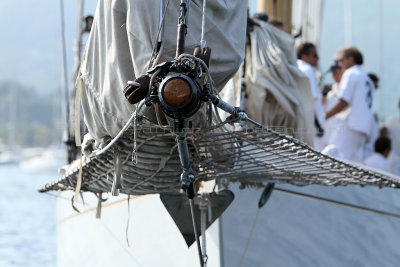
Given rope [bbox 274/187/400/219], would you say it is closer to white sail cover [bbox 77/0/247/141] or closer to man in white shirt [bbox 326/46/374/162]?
man in white shirt [bbox 326/46/374/162]

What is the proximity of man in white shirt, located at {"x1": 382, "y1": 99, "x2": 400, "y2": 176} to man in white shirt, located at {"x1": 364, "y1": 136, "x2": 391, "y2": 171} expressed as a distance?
0.24 meters

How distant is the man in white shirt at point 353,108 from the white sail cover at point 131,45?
2800 mm

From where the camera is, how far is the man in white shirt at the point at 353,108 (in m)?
5.94

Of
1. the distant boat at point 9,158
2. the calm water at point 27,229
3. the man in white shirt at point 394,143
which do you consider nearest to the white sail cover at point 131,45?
the man in white shirt at point 394,143

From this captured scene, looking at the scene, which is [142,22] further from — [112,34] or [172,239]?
[172,239]

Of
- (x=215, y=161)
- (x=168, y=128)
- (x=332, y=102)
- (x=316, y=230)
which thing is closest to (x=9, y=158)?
Answer: (x=332, y=102)

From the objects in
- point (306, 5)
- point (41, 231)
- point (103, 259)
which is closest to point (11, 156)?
point (41, 231)

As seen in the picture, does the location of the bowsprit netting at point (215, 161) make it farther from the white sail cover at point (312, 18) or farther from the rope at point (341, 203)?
the white sail cover at point (312, 18)

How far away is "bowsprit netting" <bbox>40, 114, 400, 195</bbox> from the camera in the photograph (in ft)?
10.0

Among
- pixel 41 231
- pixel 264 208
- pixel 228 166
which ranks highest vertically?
pixel 228 166

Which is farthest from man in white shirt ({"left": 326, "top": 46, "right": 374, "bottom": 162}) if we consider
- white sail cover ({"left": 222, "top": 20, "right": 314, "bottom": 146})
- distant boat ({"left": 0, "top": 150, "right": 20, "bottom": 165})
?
distant boat ({"left": 0, "top": 150, "right": 20, "bottom": 165})

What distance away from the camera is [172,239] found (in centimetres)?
414

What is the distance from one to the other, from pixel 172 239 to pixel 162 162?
967mm

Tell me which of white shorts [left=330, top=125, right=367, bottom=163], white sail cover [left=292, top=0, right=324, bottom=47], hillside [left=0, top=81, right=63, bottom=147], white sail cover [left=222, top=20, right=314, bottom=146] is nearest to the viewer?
white sail cover [left=222, top=20, right=314, bottom=146]
